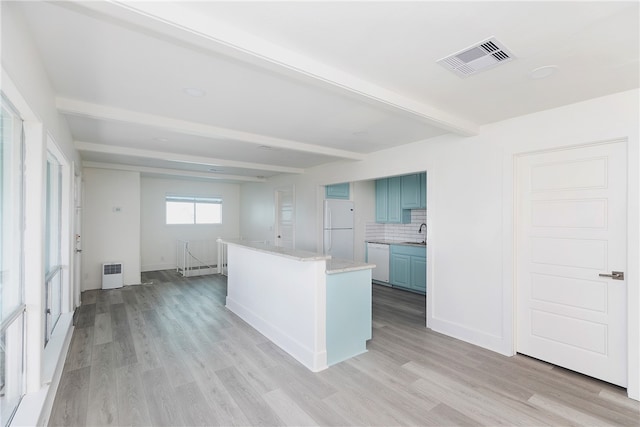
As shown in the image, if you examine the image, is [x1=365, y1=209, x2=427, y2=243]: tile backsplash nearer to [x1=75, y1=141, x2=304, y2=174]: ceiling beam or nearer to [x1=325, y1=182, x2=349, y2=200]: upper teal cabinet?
[x1=325, y1=182, x2=349, y2=200]: upper teal cabinet

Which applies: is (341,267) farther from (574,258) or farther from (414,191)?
(414,191)

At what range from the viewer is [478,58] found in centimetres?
199

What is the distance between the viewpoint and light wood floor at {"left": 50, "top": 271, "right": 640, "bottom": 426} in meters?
2.18

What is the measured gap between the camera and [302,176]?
654 cm

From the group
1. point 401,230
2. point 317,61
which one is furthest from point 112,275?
point 317,61

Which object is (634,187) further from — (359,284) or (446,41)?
(359,284)

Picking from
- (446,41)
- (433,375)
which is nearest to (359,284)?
(433,375)

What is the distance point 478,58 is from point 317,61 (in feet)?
3.38

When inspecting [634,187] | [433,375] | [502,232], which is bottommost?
[433,375]

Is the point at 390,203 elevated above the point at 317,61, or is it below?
below

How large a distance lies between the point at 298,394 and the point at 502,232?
253cm

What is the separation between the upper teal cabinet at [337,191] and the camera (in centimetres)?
626

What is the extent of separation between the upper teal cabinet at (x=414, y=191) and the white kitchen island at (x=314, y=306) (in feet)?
9.34

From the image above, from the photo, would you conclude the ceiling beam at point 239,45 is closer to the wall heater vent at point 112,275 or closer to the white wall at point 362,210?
the white wall at point 362,210
